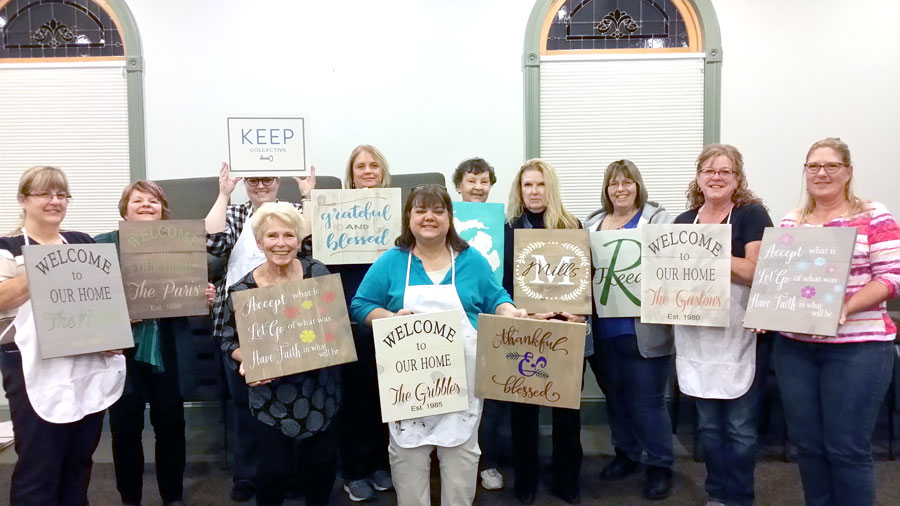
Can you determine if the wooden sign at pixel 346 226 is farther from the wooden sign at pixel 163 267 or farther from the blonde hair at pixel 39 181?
the blonde hair at pixel 39 181

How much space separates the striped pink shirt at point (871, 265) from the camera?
6.15 ft

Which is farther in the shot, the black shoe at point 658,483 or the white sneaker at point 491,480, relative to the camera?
the white sneaker at point 491,480

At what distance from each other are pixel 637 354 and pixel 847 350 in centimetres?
80

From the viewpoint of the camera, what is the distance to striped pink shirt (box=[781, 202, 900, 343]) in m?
1.88

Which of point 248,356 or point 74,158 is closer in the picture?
point 248,356

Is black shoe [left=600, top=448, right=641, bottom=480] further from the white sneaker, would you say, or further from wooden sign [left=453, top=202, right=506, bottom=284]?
wooden sign [left=453, top=202, right=506, bottom=284]

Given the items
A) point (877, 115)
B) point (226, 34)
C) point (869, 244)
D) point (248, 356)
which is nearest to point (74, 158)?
point (226, 34)

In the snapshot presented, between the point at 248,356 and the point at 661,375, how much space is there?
71.4 inches

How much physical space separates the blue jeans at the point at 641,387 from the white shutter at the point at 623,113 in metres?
1.76

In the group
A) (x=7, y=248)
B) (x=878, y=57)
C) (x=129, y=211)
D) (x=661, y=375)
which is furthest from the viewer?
(x=878, y=57)

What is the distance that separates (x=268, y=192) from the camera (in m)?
2.67

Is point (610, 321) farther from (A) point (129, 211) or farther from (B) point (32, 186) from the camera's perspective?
(B) point (32, 186)

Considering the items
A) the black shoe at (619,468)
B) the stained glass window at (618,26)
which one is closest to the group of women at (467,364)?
the black shoe at (619,468)

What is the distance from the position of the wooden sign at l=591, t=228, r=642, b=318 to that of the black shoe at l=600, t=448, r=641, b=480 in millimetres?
904
